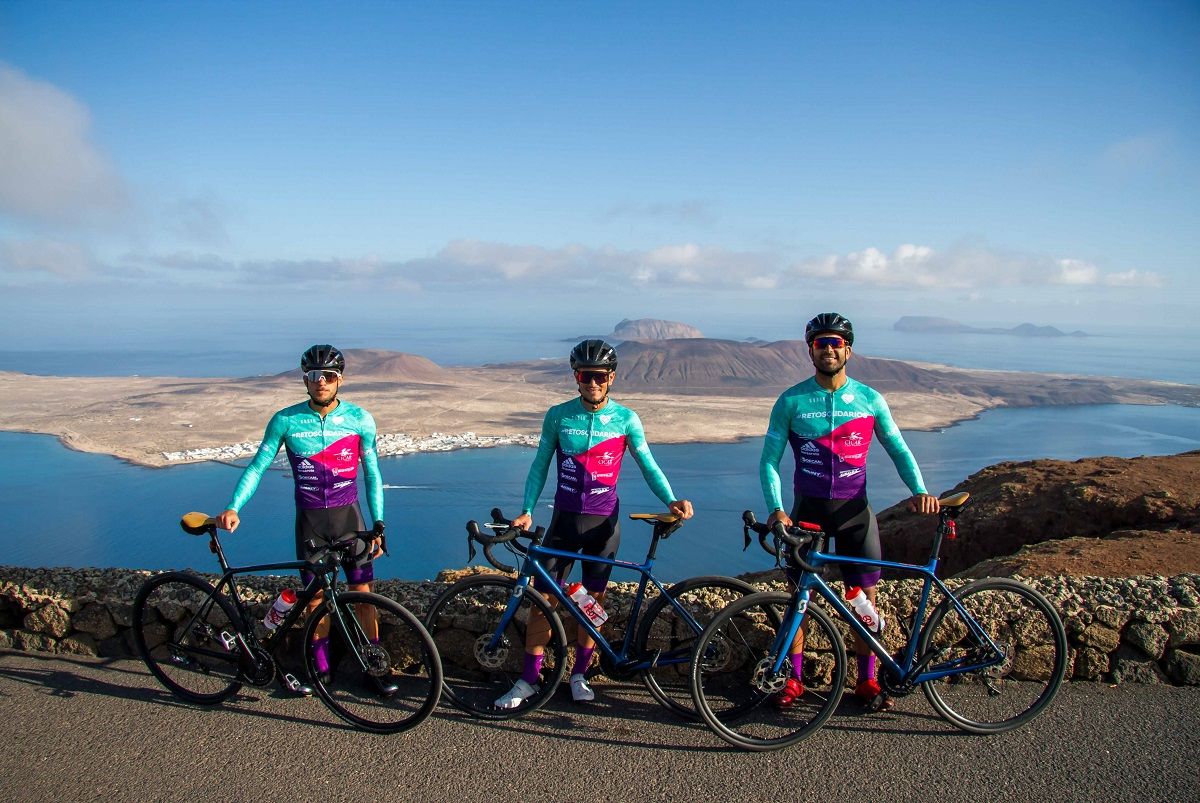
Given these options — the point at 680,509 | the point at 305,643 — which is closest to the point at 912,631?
the point at 680,509

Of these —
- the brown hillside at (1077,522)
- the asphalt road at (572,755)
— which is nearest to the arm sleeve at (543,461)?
the asphalt road at (572,755)

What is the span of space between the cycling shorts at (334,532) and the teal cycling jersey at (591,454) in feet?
3.32

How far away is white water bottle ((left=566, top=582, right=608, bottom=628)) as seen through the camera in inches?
153

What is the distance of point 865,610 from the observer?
380 cm

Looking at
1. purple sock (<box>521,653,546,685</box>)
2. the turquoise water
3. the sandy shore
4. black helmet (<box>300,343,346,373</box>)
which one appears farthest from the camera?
the sandy shore

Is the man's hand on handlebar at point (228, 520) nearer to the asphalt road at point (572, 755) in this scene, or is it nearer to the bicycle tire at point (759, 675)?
the asphalt road at point (572, 755)

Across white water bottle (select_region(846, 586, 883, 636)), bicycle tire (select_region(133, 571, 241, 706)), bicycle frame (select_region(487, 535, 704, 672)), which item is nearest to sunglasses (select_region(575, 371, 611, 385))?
bicycle frame (select_region(487, 535, 704, 672))

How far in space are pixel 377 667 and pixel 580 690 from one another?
3.67 feet

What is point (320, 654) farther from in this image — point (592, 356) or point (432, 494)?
point (432, 494)

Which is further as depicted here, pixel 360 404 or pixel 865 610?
pixel 360 404

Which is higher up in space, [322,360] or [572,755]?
[322,360]

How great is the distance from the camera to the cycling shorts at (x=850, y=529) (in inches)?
153

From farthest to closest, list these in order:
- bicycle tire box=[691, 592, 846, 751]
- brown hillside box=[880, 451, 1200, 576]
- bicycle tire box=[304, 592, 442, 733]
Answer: brown hillside box=[880, 451, 1200, 576] → bicycle tire box=[304, 592, 442, 733] → bicycle tire box=[691, 592, 846, 751]

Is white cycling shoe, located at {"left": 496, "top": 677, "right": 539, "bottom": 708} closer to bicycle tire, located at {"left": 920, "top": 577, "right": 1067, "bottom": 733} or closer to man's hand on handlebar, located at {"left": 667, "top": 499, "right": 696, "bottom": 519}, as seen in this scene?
man's hand on handlebar, located at {"left": 667, "top": 499, "right": 696, "bottom": 519}
